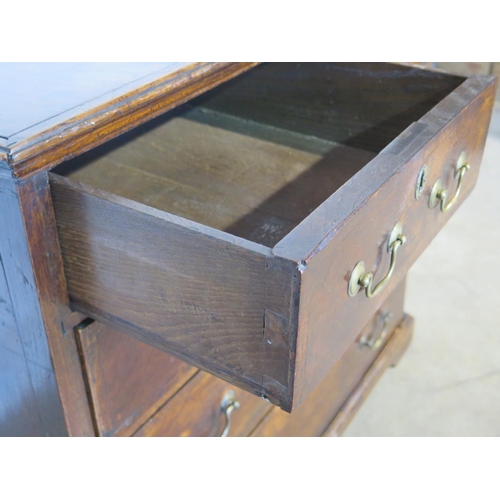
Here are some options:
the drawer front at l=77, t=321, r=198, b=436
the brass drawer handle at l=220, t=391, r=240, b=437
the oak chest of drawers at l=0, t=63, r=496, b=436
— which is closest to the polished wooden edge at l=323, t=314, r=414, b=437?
the oak chest of drawers at l=0, t=63, r=496, b=436

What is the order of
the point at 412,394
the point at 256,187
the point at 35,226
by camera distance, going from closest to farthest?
1. the point at 35,226
2. the point at 256,187
3. the point at 412,394

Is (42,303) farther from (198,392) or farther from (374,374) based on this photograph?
(374,374)

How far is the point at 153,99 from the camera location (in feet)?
2.15

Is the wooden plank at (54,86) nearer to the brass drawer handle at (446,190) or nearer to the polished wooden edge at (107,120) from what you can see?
the polished wooden edge at (107,120)

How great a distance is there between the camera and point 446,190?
73 cm

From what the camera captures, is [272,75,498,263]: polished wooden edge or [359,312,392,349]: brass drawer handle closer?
[272,75,498,263]: polished wooden edge

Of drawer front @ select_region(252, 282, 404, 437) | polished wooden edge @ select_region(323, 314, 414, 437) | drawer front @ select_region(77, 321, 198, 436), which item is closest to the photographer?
drawer front @ select_region(77, 321, 198, 436)

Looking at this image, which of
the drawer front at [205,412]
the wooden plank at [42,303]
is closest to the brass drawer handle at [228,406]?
the drawer front at [205,412]

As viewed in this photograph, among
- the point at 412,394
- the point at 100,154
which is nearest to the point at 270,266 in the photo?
the point at 100,154

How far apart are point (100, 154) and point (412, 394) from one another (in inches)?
28.9

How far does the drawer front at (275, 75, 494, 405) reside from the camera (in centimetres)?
49

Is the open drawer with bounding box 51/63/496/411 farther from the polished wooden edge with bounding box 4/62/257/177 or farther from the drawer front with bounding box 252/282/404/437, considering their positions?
the drawer front with bounding box 252/282/404/437

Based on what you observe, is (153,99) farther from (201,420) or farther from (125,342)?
(201,420)

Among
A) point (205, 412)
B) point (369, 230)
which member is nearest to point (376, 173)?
point (369, 230)
